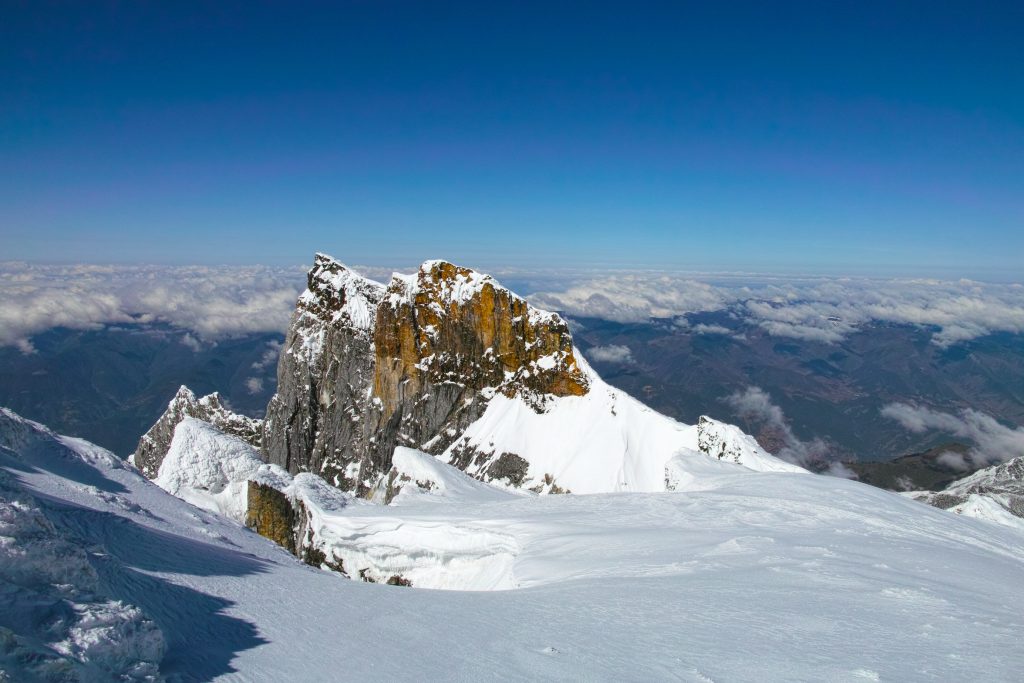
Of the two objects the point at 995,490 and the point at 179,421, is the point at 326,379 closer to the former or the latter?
the point at 179,421

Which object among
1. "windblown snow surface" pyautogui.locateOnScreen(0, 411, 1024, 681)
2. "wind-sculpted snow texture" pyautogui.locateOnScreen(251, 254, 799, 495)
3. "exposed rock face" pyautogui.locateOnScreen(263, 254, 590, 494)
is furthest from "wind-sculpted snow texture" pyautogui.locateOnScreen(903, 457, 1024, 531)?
"windblown snow surface" pyautogui.locateOnScreen(0, 411, 1024, 681)

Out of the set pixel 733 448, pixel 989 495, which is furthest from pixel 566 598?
pixel 989 495

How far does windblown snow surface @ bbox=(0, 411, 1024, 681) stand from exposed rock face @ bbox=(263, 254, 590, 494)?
5936cm

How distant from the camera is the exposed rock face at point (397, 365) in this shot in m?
77.0

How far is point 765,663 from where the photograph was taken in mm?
7184

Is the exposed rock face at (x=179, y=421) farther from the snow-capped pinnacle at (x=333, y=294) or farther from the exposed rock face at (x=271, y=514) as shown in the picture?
the exposed rock face at (x=271, y=514)

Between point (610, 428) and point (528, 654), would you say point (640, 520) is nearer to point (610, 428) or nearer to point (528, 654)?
point (528, 654)

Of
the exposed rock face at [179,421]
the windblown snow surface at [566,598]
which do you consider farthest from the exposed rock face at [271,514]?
the exposed rock face at [179,421]

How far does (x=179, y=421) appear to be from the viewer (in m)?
78.3

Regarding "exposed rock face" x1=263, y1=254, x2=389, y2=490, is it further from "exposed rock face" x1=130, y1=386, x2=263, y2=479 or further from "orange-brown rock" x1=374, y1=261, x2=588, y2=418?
"exposed rock face" x1=130, y1=386, x2=263, y2=479

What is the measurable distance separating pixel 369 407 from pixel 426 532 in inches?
2543

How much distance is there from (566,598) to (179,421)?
281 feet

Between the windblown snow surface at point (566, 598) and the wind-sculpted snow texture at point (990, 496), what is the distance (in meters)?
47.1

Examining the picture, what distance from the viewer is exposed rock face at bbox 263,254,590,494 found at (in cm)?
7700
